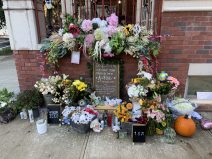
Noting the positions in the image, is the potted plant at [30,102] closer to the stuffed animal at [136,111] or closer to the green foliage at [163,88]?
the stuffed animal at [136,111]

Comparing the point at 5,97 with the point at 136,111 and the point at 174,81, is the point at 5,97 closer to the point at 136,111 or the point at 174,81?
the point at 136,111

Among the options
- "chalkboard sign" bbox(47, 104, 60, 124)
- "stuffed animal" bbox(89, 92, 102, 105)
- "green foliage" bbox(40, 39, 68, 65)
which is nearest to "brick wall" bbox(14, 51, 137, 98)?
"green foliage" bbox(40, 39, 68, 65)

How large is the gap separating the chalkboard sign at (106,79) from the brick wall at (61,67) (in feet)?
0.54

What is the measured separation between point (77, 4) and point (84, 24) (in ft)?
9.29

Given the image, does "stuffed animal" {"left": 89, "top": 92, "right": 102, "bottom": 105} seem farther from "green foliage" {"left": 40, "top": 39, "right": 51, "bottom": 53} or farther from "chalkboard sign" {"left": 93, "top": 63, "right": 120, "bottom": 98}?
"green foliage" {"left": 40, "top": 39, "right": 51, "bottom": 53}

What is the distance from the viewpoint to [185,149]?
96.3 inches

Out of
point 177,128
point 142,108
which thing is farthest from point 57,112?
point 177,128

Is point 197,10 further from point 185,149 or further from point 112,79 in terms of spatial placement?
point 185,149

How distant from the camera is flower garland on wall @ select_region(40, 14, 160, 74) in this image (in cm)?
295

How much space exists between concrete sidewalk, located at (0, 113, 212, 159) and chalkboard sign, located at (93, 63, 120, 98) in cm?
67

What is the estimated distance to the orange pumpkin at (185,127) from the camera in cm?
261

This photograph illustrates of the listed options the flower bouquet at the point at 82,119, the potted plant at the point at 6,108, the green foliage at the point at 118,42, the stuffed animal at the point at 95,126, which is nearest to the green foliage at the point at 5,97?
the potted plant at the point at 6,108

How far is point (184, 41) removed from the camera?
122 inches

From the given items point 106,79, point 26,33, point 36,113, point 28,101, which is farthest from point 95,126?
point 26,33
